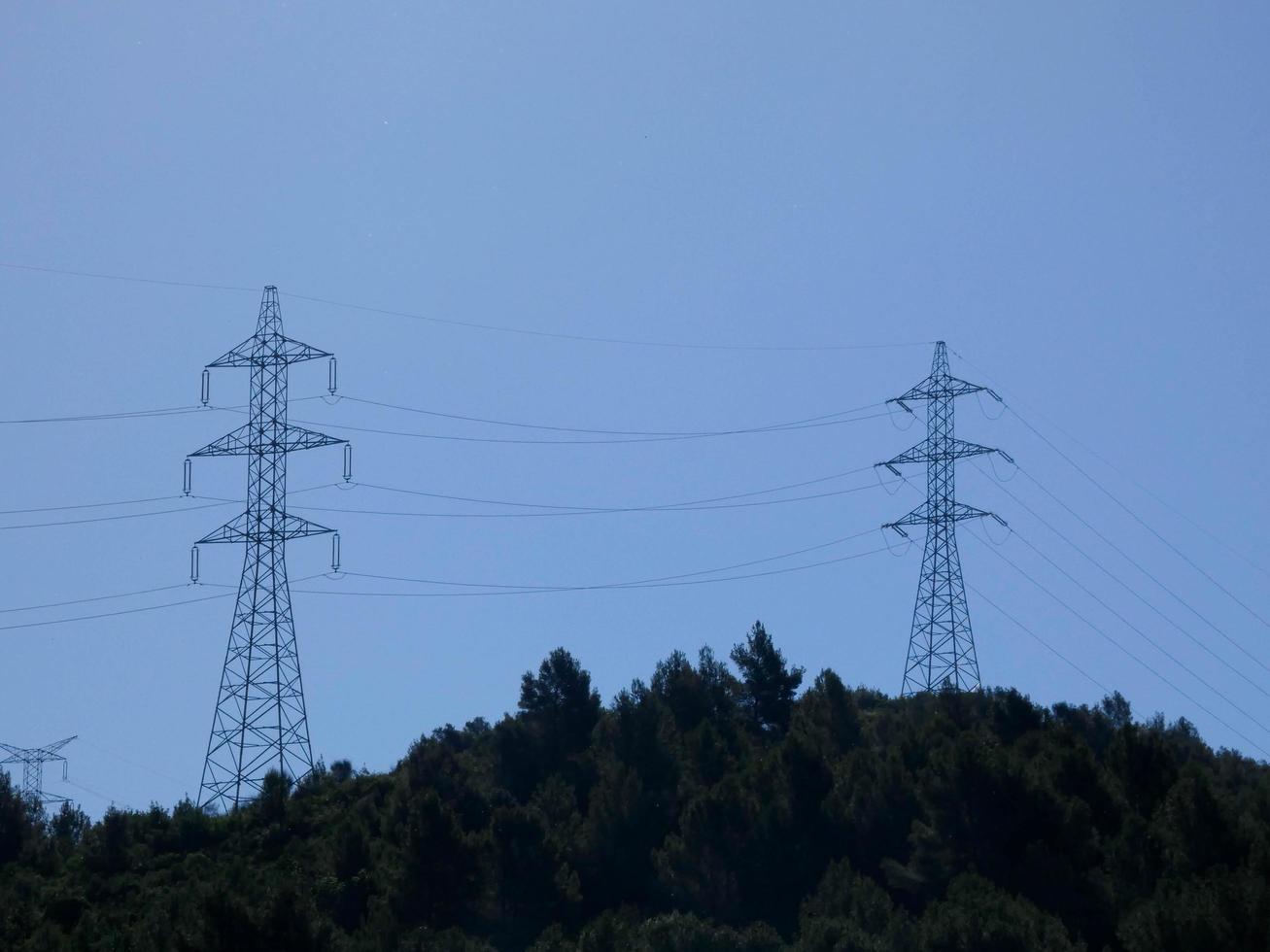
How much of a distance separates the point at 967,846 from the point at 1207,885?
892cm

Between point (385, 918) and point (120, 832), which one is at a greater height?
point (120, 832)

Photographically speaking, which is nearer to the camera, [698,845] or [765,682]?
[698,845]

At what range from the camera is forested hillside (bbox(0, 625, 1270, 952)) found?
111 feet

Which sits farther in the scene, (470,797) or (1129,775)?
(470,797)

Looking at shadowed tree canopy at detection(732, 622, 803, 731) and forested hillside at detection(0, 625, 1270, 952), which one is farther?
shadowed tree canopy at detection(732, 622, 803, 731)

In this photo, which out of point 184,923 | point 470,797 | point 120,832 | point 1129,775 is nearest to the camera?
point 184,923

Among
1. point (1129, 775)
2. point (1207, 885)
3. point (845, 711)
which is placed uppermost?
point (845, 711)

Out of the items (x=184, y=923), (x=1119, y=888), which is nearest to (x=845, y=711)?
(x=1119, y=888)

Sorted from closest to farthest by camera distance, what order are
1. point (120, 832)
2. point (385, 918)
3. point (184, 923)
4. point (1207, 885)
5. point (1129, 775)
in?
point (1207, 885), point (184, 923), point (385, 918), point (1129, 775), point (120, 832)

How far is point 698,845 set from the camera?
43094 millimetres

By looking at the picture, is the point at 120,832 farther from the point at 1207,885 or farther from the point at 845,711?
the point at 1207,885

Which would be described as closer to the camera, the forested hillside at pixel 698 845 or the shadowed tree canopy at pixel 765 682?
the forested hillside at pixel 698 845

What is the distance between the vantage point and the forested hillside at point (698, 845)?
33.9 m

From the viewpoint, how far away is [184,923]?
112 feet
